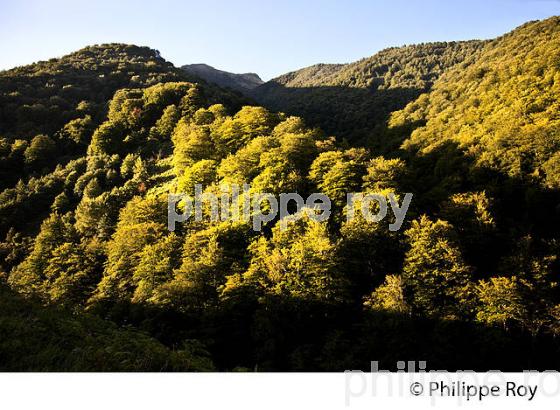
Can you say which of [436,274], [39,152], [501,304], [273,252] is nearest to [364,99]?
[39,152]

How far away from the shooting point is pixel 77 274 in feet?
151

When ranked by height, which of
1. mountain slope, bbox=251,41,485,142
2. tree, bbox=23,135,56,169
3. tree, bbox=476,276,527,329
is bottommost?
tree, bbox=476,276,527,329

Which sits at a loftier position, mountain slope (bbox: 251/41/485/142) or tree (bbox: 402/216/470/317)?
mountain slope (bbox: 251/41/485/142)

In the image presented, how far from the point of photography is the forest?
32.6 metres

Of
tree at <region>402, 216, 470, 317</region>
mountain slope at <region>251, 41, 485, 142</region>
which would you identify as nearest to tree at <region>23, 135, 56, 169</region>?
tree at <region>402, 216, 470, 317</region>

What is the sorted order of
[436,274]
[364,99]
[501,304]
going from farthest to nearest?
[364,99] < [436,274] < [501,304]

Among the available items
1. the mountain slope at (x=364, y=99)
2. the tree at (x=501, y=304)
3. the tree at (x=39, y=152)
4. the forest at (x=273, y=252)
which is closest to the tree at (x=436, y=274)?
the forest at (x=273, y=252)

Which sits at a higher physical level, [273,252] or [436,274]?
[273,252]

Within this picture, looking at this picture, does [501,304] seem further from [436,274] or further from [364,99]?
[364,99]

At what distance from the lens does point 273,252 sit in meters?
38.9

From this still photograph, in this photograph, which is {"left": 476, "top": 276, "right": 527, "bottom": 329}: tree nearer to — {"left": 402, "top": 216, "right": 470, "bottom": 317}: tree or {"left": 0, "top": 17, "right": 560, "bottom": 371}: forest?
{"left": 0, "top": 17, "right": 560, "bottom": 371}: forest

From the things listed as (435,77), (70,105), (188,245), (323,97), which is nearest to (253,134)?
(188,245)

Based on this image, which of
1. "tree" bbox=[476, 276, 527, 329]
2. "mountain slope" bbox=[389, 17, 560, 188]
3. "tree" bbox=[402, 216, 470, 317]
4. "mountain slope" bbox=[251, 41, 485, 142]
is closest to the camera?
"tree" bbox=[476, 276, 527, 329]

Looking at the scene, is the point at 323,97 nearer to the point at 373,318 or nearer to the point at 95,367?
the point at 373,318
